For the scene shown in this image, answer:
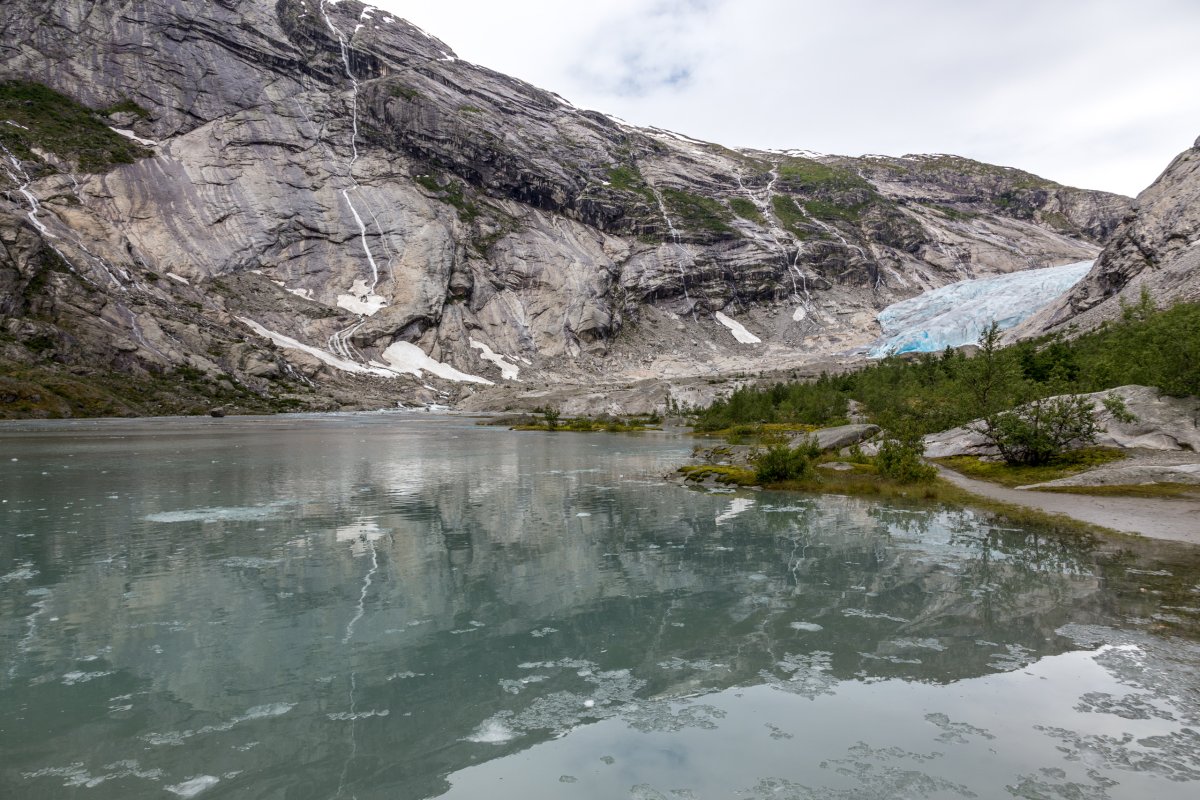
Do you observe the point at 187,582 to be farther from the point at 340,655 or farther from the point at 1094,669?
the point at 1094,669

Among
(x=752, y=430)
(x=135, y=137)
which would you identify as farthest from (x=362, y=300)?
(x=752, y=430)

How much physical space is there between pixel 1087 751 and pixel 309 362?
12099 centimetres

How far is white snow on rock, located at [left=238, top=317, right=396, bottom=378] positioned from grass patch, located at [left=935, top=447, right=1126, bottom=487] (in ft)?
358

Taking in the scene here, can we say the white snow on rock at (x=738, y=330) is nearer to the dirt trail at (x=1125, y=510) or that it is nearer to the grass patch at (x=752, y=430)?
the grass patch at (x=752, y=430)

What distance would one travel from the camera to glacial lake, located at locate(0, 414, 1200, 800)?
636cm

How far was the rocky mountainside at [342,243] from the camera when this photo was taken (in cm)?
9906

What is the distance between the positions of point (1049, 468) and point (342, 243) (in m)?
140

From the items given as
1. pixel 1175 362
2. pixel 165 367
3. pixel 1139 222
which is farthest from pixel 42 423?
pixel 1139 222

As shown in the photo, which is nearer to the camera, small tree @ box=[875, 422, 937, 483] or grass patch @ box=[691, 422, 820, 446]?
small tree @ box=[875, 422, 937, 483]

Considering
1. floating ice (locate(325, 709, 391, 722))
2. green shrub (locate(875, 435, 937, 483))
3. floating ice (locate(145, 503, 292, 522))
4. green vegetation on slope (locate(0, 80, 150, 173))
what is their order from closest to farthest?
floating ice (locate(325, 709, 391, 722))
floating ice (locate(145, 503, 292, 522))
green shrub (locate(875, 435, 937, 483))
green vegetation on slope (locate(0, 80, 150, 173))

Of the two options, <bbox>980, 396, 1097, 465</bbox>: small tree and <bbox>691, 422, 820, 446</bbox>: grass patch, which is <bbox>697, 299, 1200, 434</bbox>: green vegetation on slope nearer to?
<bbox>980, 396, 1097, 465</bbox>: small tree

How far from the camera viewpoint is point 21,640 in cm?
970

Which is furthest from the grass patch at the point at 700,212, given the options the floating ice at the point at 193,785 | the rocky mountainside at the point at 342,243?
the floating ice at the point at 193,785

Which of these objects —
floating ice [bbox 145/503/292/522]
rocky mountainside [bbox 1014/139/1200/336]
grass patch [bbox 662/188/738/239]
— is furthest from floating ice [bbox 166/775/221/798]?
grass patch [bbox 662/188/738/239]
